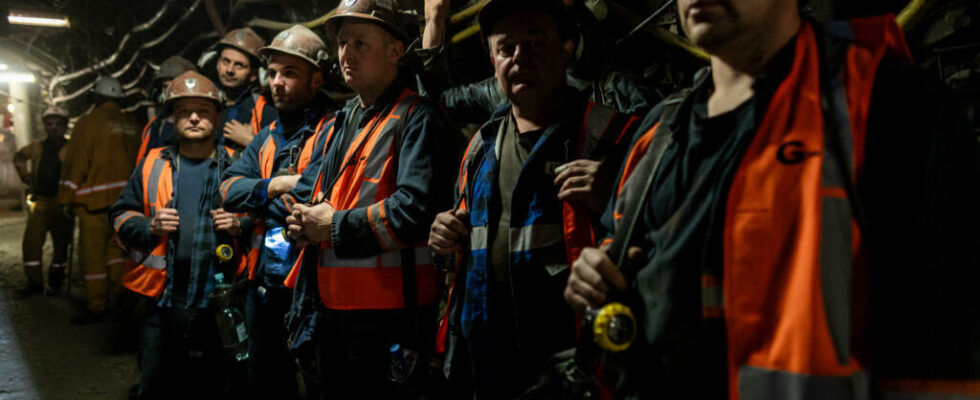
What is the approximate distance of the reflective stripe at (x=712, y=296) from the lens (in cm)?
123

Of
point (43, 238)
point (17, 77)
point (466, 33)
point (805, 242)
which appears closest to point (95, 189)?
point (43, 238)

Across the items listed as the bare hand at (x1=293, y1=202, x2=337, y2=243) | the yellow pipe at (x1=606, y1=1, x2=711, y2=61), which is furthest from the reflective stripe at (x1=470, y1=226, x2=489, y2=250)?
the yellow pipe at (x1=606, y1=1, x2=711, y2=61)

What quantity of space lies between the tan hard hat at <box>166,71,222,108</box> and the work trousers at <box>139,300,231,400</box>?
55.0 inches

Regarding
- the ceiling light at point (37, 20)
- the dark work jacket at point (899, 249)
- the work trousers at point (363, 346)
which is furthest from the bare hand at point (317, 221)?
the ceiling light at point (37, 20)

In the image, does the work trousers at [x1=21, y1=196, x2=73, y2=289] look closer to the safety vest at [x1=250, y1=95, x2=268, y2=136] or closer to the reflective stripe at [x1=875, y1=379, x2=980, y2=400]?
the safety vest at [x1=250, y1=95, x2=268, y2=136]

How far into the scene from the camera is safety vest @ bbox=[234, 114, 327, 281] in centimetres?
326

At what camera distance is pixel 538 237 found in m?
1.92

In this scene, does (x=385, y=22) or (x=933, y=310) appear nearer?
(x=933, y=310)

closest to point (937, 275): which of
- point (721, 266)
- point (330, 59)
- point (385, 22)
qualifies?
point (721, 266)

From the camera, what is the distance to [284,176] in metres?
3.14

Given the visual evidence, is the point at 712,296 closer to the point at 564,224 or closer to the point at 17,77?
the point at 564,224

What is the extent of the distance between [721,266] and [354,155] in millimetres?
1857

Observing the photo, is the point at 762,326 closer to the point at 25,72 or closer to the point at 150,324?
the point at 150,324

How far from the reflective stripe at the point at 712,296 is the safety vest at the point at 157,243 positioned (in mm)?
3646
